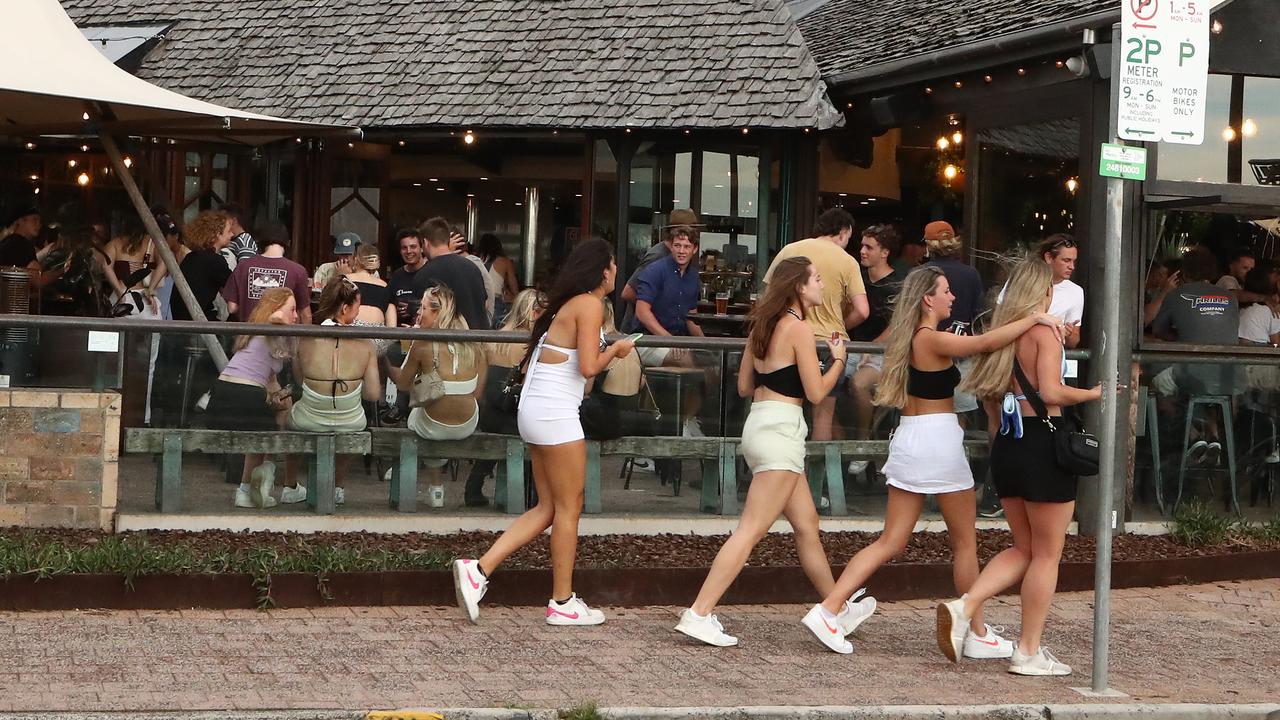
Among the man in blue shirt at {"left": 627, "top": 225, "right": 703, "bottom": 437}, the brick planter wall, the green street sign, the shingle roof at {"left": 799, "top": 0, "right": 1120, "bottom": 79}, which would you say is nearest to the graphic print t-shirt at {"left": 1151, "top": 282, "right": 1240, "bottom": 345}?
the shingle roof at {"left": 799, "top": 0, "right": 1120, "bottom": 79}

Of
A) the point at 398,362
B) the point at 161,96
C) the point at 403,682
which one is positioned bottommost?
the point at 403,682

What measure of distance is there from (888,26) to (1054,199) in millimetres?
3234

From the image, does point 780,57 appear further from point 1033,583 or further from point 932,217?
point 1033,583

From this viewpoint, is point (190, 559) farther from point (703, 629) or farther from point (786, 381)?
point (786, 381)

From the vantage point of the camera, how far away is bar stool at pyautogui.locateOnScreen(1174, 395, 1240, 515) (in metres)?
10.6

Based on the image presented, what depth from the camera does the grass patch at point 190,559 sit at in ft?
25.9

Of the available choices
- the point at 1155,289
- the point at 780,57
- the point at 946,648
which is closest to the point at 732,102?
the point at 780,57

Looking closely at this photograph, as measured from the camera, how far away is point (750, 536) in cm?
764

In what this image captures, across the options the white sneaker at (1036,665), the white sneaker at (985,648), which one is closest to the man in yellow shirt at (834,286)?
the white sneaker at (985,648)

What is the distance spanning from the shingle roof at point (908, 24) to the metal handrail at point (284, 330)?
3.45 m

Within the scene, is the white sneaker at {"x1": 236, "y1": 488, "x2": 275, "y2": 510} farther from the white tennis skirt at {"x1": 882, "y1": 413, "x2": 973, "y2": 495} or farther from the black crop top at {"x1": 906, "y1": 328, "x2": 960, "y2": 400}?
the black crop top at {"x1": 906, "y1": 328, "x2": 960, "y2": 400}

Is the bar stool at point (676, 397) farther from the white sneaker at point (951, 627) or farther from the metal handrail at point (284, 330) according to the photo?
the white sneaker at point (951, 627)

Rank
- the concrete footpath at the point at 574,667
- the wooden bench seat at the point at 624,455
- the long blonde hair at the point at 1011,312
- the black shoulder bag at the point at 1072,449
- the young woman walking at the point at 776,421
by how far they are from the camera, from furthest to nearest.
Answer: the wooden bench seat at the point at 624,455 → the young woman walking at the point at 776,421 → the long blonde hair at the point at 1011,312 → the black shoulder bag at the point at 1072,449 → the concrete footpath at the point at 574,667

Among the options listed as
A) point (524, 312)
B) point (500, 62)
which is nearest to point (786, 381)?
point (524, 312)
